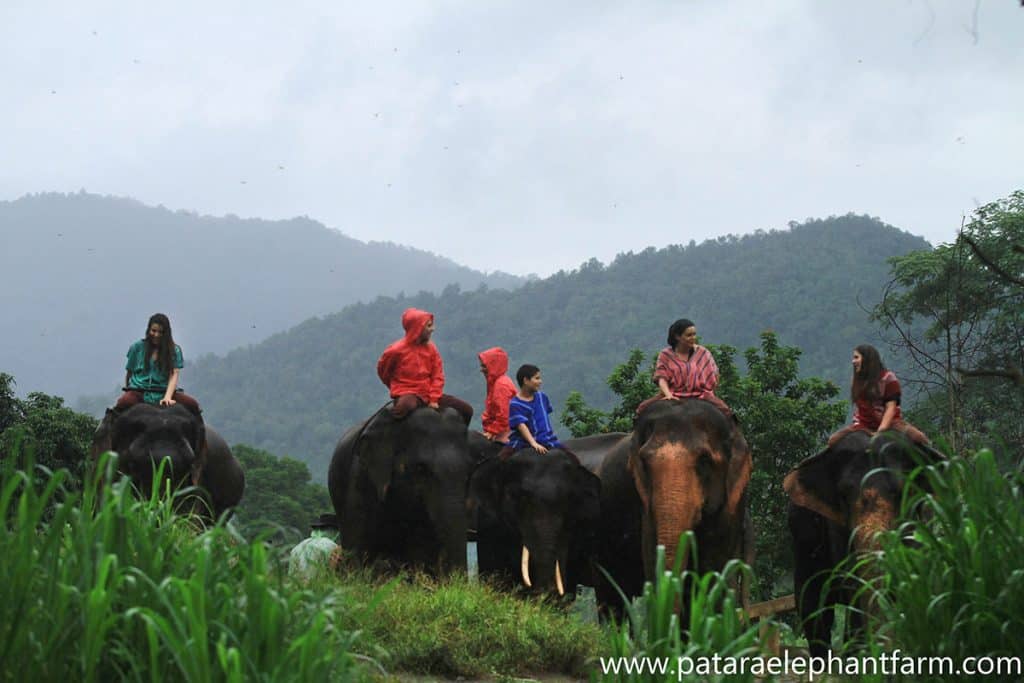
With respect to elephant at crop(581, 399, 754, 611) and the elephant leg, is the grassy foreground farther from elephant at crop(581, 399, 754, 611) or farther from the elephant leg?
the elephant leg

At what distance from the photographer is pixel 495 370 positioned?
14375mm

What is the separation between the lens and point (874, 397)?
433 inches

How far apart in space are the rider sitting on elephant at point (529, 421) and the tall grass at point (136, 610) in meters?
7.38

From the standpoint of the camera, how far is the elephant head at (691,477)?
10.5 metres

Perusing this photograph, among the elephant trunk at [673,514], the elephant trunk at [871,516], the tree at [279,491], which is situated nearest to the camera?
the elephant trunk at [871,516]

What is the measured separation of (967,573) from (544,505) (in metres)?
6.64

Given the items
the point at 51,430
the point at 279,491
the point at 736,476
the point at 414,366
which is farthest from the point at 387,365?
the point at 279,491

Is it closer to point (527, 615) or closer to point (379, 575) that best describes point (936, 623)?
point (527, 615)

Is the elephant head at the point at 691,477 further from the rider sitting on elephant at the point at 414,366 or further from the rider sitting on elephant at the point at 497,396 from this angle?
the rider sitting on elephant at the point at 497,396

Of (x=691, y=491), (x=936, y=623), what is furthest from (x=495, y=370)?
(x=936, y=623)

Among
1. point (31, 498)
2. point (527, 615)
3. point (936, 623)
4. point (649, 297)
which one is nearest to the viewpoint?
point (31, 498)

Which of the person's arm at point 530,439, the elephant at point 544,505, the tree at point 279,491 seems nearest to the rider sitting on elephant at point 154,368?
the elephant at point 544,505

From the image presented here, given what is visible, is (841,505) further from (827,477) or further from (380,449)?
(380,449)

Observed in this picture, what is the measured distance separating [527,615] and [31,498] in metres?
5.03
